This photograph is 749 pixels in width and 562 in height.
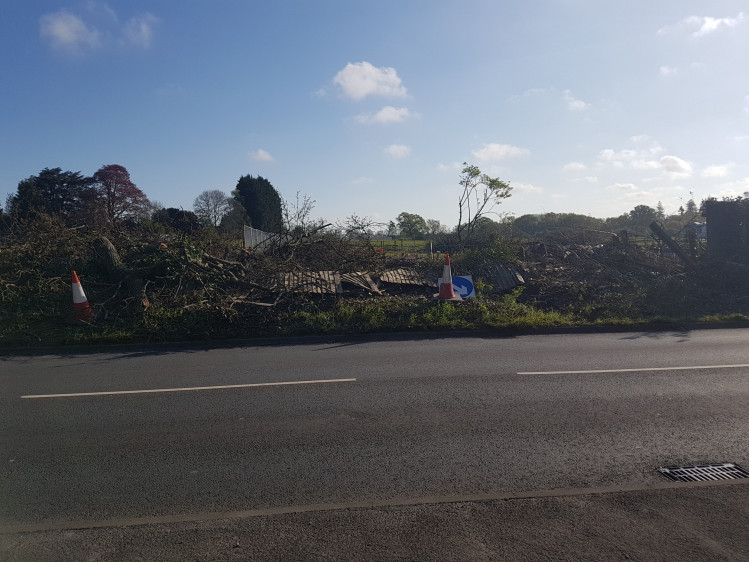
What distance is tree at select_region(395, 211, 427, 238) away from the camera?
35.6m

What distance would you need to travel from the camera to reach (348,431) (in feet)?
17.4

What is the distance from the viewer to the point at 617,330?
11258 millimetres

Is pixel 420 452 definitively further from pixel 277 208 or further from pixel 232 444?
pixel 277 208

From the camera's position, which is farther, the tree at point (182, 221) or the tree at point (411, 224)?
the tree at point (411, 224)

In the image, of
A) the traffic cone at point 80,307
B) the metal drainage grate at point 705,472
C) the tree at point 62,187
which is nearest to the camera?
the metal drainage grate at point 705,472

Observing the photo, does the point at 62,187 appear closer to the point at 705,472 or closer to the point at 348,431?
the point at 348,431

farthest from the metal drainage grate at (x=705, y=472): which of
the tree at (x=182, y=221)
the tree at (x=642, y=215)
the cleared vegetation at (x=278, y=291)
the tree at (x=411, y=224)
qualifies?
the tree at (x=642, y=215)

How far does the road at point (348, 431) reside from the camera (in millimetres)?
3955

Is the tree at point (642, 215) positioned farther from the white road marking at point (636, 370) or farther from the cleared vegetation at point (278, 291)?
the white road marking at point (636, 370)

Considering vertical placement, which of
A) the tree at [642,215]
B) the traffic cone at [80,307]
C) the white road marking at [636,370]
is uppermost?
the tree at [642,215]

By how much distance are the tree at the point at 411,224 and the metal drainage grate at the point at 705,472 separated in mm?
29638

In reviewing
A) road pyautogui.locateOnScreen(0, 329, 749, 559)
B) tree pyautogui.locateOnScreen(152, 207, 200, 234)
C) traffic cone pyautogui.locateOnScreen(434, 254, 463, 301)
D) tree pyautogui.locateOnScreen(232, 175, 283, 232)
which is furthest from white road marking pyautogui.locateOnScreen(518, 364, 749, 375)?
tree pyautogui.locateOnScreen(232, 175, 283, 232)

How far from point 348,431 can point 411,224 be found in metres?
32.8

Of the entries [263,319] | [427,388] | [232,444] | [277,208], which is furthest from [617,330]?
[277,208]
